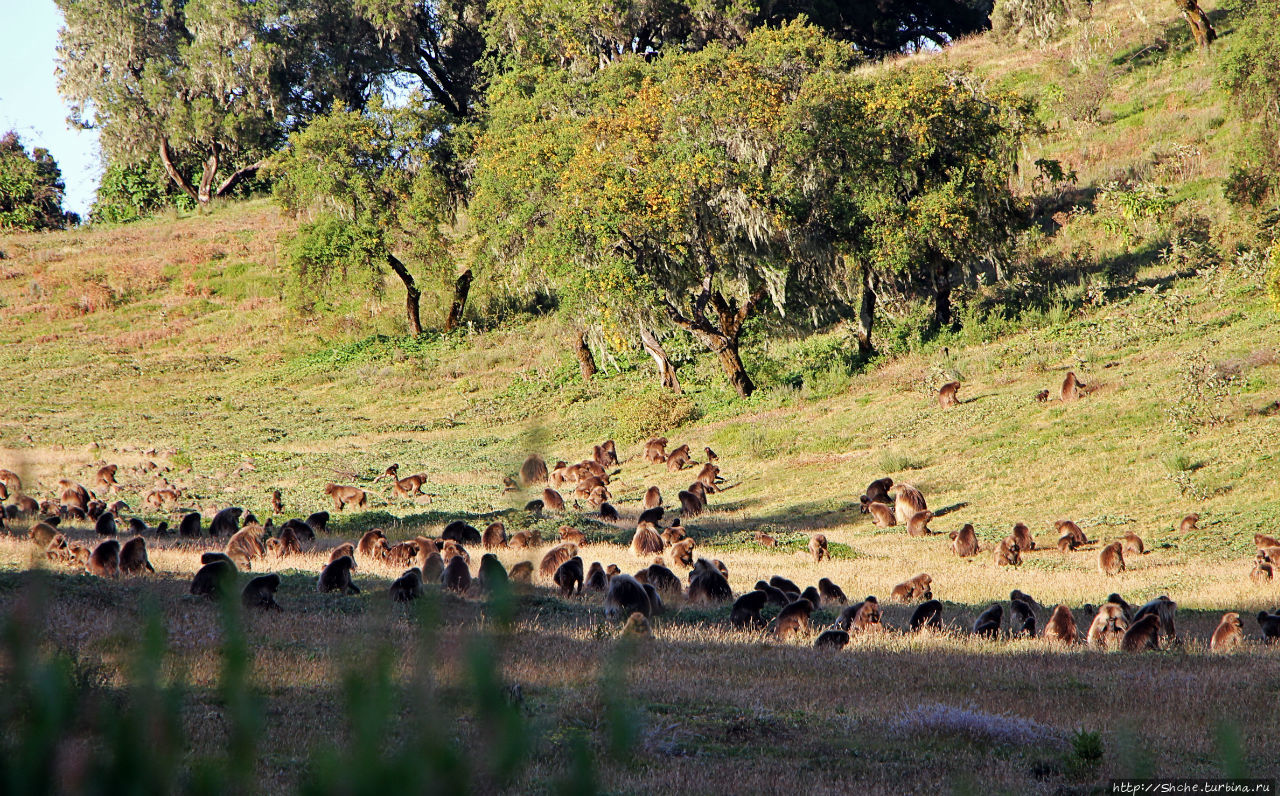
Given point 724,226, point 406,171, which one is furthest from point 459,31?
point 724,226

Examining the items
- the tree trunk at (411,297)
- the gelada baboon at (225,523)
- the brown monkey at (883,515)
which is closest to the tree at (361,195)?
the tree trunk at (411,297)

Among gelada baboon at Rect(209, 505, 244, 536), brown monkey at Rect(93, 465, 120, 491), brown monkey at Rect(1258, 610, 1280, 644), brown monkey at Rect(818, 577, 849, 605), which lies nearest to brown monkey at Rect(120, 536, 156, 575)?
gelada baboon at Rect(209, 505, 244, 536)

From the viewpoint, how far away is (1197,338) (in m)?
26.5

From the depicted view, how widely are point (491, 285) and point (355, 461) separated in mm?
14450

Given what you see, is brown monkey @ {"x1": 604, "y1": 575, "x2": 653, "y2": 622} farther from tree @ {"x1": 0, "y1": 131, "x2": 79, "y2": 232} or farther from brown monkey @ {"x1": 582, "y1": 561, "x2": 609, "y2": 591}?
tree @ {"x1": 0, "y1": 131, "x2": 79, "y2": 232}

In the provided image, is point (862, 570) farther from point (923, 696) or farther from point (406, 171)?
point (406, 171)

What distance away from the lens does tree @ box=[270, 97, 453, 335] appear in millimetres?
43531

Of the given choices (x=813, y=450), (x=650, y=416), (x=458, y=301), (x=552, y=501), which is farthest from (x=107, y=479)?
(x=458, y=301)

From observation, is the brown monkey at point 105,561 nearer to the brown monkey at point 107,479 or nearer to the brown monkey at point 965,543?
the brown monkey at point 965,543

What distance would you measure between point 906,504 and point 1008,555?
156 inches

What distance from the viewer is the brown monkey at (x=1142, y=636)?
36.0 feet

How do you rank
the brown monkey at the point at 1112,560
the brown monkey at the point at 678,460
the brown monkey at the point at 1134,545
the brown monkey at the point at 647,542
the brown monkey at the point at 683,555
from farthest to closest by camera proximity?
the brown monkey at the point at 678,460 → the brown monkey at the point at 647,542 → the brown monkey at the point at 1134,545 → the brown monkey at the point at 683,555 → the brown monkey at the point at 1112,560

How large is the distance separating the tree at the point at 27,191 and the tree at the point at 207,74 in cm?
415

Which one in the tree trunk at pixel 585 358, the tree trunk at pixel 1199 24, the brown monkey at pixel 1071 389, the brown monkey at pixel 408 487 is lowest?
the brown monkey at pixel 408 487
